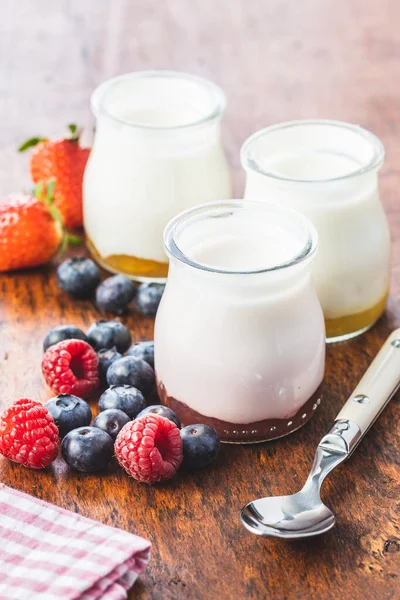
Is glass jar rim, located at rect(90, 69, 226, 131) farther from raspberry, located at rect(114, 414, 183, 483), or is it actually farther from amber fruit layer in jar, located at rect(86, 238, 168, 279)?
raspberry, located at rect(114, 414, 183, 483)

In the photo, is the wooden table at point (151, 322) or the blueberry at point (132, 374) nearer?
the wooden table at point (151, 322)

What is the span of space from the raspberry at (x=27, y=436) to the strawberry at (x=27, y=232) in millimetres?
507

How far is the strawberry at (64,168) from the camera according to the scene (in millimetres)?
1756

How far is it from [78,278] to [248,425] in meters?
0.49

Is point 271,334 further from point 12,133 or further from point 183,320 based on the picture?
point 12,133

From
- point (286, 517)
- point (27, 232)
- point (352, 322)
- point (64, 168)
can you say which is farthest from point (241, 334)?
point (64, 168)

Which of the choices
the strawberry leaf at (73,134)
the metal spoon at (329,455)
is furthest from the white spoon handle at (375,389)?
the strawberry leaf at (73,134)

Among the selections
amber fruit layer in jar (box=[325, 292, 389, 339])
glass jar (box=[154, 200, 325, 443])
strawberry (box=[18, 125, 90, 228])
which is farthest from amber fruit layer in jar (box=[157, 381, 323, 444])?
strawberry (box=[18, 125, 90, 228])

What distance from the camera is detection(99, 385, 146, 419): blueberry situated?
1.27 meters

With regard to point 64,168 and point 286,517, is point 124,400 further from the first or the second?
point 64,168

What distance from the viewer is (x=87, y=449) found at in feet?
3.89

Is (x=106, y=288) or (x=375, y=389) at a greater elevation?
(x=375, y=389)

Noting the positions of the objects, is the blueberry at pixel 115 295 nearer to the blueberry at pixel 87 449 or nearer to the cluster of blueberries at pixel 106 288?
the cluster of blueberries at pixel 106 288

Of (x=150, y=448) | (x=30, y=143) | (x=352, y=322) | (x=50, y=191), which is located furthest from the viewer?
(x=30, y=143)
